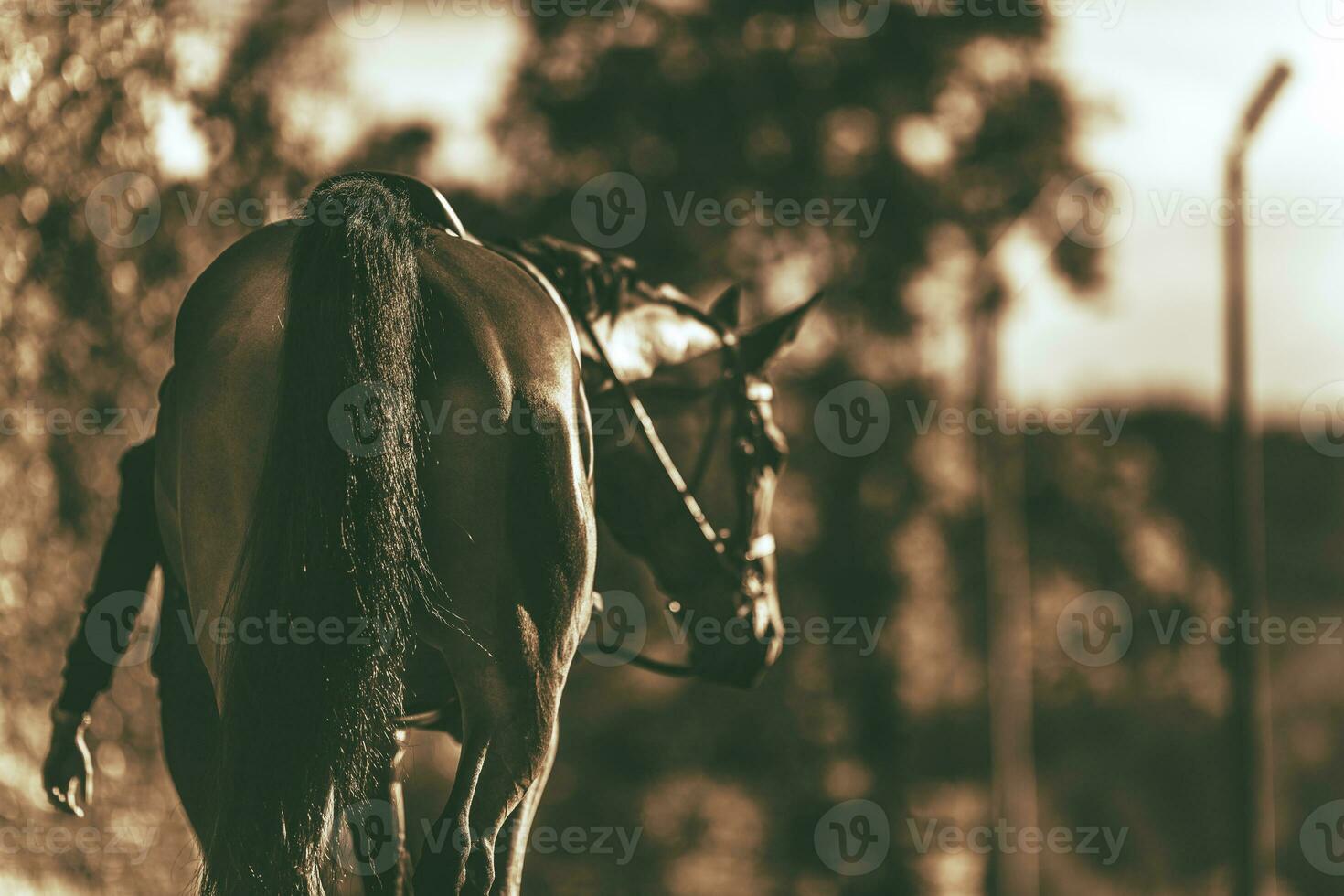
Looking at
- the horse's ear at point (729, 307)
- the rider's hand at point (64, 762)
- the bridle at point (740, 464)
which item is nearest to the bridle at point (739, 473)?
the bridle at point (740, 464)

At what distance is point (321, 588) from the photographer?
8.86 feet

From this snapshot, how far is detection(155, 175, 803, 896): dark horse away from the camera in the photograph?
2.69m

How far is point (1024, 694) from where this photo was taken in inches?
606

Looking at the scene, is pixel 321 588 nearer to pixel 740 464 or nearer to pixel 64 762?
pixel 64 762

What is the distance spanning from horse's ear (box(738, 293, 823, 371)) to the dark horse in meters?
1.18

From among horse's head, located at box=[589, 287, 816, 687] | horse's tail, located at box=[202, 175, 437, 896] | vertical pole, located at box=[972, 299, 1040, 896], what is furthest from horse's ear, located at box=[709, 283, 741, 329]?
vertical pole, located at box=[972, 299, 1040, 896]

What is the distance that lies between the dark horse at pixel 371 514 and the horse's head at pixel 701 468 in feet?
1.50

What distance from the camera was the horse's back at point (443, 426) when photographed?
2.86 m

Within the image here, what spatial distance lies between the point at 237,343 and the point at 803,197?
14.0 meters

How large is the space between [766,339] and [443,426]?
5.37ft

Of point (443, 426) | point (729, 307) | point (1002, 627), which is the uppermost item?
point (729, 307)

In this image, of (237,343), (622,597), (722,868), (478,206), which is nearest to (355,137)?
(478,206)

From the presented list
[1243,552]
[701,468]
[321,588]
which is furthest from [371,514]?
[1243,552]

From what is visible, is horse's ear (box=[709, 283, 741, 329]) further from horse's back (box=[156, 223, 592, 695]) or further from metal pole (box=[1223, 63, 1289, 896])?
metal pole (box=[1223, 63, 1289, 896])
